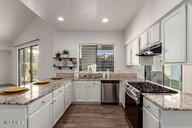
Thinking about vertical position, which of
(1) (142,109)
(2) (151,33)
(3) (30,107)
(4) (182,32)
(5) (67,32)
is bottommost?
(1) (142,109)

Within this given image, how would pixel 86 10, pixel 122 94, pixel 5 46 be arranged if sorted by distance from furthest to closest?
pixel 5 46, pixel 122 94, pixel 86 10

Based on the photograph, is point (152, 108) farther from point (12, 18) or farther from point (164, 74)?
point (12, 18)

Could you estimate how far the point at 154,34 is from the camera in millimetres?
1853

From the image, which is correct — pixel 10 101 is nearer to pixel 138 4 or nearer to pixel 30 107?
pixel 30 107

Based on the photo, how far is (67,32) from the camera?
4309 mm

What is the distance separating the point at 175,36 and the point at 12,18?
211 inches

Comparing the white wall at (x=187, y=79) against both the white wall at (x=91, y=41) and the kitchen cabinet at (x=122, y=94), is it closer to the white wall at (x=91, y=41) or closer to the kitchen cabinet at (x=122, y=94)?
the kitchen cabinet at (x=122, y=94)

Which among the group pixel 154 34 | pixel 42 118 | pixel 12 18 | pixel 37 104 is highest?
pixel 12 18

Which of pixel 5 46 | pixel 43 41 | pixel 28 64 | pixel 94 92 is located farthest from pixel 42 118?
pixel 5 46

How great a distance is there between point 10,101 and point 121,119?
2.43m

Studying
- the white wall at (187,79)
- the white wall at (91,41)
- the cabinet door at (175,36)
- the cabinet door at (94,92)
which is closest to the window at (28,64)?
the white wall at (91,41)

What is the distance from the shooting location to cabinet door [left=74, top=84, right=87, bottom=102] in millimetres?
3684

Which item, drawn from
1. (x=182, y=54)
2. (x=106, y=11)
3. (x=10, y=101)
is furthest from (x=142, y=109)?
(x=106, y=11)

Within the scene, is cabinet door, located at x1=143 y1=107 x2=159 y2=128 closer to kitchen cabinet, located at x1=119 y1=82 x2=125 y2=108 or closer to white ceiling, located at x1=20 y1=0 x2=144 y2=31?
kitchen cabinet, located at x1=119 y1=82 x2=125 y2=108
